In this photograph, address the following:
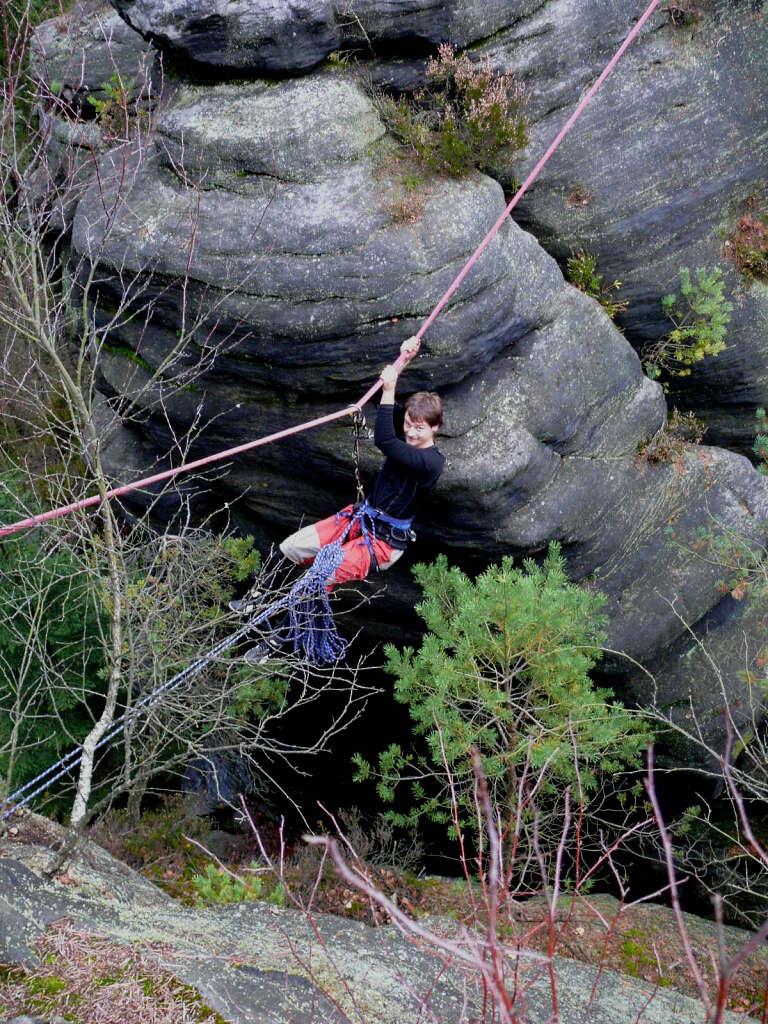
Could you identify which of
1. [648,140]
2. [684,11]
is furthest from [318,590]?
[684,11]

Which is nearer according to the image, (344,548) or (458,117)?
(344,548)

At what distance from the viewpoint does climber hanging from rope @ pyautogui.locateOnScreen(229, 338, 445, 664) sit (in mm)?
6215

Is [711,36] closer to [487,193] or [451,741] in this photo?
[487,193]

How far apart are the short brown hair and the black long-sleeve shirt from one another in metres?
0.19

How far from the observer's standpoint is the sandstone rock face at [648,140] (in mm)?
7617

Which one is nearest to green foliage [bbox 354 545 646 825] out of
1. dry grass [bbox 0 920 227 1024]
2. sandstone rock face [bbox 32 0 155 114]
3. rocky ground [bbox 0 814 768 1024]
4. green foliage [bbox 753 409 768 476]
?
rocky ground [bbox 0 814 768 1024]

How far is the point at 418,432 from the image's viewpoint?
20.9ft

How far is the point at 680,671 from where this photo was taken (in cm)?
856

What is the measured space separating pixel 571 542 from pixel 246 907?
13.8ft

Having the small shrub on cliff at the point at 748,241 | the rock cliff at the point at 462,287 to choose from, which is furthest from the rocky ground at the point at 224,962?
the small shrub on cliff at the point at 748,241

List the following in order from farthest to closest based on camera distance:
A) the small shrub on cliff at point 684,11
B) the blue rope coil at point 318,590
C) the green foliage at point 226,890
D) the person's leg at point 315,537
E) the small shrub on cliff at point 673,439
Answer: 1. the small shrub on cliff at point 673,439
2. the small shrub on cliff at point 684,11
3. the person's leg at point 315,537
4. the blue rope coil at point 318,590
5. the green foliage at point 226,890

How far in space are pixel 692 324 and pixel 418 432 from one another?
145 inches

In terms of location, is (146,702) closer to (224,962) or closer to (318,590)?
(318,590)

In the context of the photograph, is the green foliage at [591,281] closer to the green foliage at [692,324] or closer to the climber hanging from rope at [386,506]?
the green foliage at [692,324]
